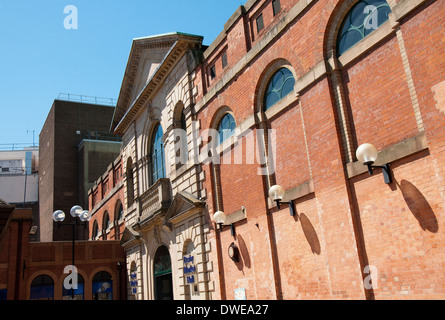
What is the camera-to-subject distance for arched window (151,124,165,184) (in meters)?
22.5

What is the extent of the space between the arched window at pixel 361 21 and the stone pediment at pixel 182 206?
8.75 metres

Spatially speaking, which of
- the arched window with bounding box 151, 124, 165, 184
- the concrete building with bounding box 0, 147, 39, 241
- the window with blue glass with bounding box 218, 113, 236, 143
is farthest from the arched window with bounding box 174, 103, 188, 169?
the concrete building with bounding box 0, 147, 39, 241

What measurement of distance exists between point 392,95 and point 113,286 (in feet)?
74.4

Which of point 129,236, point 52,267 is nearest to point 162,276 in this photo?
point 129,236

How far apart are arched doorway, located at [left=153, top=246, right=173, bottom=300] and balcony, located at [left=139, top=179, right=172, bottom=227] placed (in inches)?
70.3

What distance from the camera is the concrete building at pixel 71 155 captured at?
1843 inches

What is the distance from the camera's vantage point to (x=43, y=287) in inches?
994

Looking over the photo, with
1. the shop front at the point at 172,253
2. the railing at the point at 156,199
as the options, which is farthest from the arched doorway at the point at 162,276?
the railing at the point at 156,199

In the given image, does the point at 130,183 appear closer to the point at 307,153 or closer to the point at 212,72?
the point at 212,72

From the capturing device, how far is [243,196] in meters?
15.4

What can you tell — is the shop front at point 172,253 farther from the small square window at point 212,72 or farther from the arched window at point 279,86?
the arched window at point 279,86

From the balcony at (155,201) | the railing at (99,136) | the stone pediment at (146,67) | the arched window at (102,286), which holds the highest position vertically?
the railing at (99,136)
